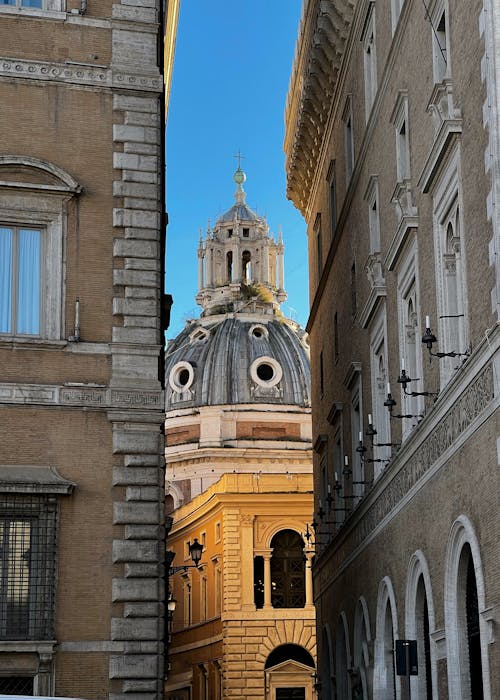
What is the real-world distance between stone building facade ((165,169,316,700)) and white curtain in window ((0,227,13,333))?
14155 mm

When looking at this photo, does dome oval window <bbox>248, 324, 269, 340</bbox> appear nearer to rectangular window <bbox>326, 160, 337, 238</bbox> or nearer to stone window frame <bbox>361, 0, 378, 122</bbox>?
rectangular window <bbox>326, 160, 337, 238</bbox>

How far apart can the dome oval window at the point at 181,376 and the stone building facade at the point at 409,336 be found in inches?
2103

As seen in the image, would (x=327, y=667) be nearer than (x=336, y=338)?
No

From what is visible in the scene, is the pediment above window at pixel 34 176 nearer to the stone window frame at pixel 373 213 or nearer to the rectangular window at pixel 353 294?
the stone window frame at pixel 373 213

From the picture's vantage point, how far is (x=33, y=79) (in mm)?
22094

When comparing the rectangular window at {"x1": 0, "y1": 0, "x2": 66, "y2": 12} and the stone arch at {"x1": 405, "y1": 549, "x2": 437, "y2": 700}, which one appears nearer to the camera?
the stone arch at {"x1": 405, "y1": 549, "x2": 437, "y2": 700}

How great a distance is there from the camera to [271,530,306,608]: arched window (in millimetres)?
60469

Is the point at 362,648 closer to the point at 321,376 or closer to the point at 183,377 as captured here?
the point at 321,376

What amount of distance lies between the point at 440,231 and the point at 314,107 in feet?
52.3

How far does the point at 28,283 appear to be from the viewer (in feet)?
71.1

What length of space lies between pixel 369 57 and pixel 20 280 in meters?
9.26

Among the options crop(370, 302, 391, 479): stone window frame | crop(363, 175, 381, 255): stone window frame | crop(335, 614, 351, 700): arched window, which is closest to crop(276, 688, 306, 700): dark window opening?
crop(335, 614, 351, 700): arched window

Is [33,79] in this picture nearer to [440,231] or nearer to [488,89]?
[440,231]

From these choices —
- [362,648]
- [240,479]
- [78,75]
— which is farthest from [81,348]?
[240,479]
